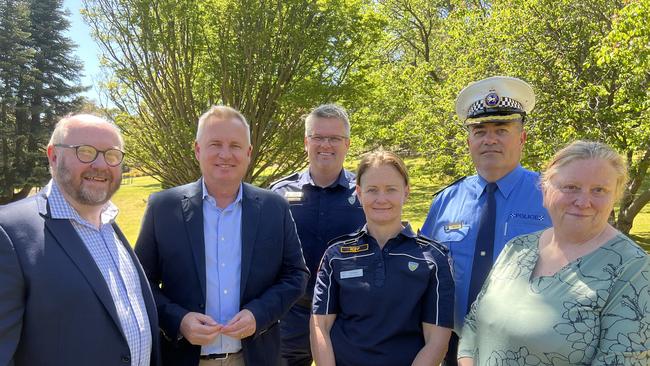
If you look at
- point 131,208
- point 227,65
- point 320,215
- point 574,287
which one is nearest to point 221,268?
point 320,215

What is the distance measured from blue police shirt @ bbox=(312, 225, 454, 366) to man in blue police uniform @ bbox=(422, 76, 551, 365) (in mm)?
316

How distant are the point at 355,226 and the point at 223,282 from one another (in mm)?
1202

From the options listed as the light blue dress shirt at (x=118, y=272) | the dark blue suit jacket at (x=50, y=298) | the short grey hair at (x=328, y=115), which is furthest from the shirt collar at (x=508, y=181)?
the dark blue suit jacket at (x=50, y=298)

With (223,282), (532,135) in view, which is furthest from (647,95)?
(223,282)

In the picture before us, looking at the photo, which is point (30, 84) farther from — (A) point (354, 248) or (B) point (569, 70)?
(A) point (354, 248)

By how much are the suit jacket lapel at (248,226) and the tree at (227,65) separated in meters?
10.3

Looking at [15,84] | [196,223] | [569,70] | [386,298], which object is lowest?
[386,298]

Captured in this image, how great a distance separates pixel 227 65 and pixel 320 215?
1125cm

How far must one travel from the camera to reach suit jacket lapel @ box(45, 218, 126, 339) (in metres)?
2.19

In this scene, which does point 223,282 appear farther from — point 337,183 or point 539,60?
point 539,60

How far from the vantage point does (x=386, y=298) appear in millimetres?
2570

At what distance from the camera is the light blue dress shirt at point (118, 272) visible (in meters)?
2.32

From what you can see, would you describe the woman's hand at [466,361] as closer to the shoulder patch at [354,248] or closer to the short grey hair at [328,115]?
the shoulder patch at [354,248]

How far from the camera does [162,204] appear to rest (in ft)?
9.45
